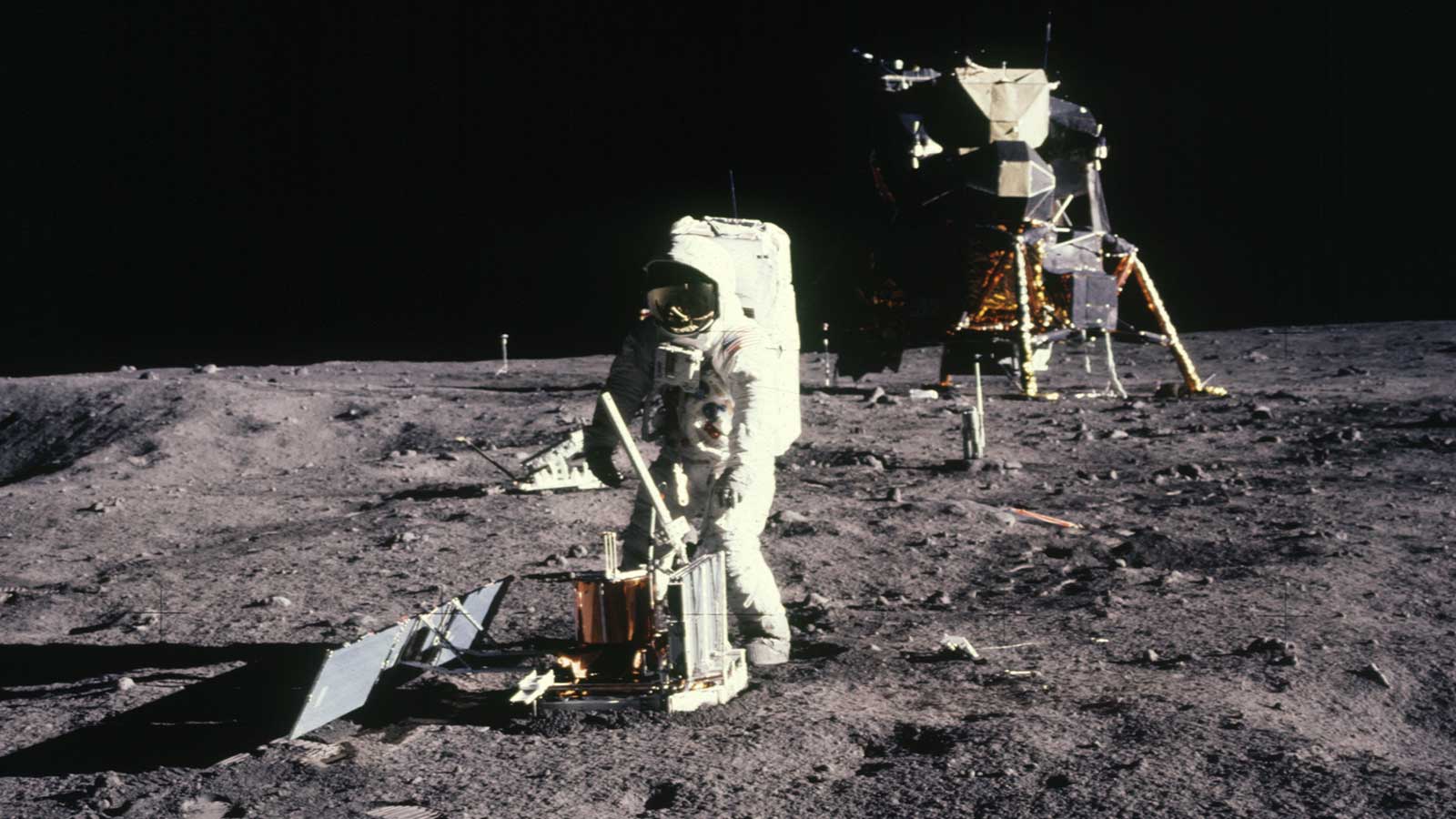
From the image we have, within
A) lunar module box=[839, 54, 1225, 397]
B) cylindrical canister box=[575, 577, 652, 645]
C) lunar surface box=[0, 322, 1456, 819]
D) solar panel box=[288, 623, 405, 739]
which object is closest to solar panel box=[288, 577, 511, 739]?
solar panel box=[288, 623, 405, 739]

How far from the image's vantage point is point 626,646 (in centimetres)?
304

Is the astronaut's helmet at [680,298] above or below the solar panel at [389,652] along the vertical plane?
above

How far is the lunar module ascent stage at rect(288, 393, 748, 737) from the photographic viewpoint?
115 inches

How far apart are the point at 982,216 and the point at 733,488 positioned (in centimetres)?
338

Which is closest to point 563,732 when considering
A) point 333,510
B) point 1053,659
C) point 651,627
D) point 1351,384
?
point 651,627

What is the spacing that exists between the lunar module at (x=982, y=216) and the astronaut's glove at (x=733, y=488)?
3286mm

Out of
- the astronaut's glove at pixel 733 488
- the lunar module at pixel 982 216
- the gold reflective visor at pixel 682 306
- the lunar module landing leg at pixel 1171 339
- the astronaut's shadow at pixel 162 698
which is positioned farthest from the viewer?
the lunar module landing leg at pixel 1171 339

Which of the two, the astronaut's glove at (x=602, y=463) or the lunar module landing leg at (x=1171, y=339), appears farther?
the lunar module landing leg at (x=1171, y=339)

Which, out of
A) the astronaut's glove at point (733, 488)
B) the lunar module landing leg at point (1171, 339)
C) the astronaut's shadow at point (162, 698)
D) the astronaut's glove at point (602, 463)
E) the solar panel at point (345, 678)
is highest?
the lunar module landing leg at point (1171, 339)

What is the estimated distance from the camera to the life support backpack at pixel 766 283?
11.2 ft

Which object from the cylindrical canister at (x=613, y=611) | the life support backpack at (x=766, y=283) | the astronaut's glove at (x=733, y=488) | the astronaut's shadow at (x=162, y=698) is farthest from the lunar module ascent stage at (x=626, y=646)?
the life support backpack at (x=766, y=283)

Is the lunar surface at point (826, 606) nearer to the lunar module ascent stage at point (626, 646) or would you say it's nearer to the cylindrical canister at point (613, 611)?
the lunar module ascent stage at point (626, 646)

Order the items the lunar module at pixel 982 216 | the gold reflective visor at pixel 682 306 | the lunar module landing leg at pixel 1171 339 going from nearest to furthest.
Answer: the gold reflective visor at pixel 682 306, the lunar module at pixel 982 216, the lunar module landing leg at pixel 1171 339

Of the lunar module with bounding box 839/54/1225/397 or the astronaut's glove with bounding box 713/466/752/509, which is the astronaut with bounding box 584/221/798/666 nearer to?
the astronaut's glove with bounding box 713/466/752/509
